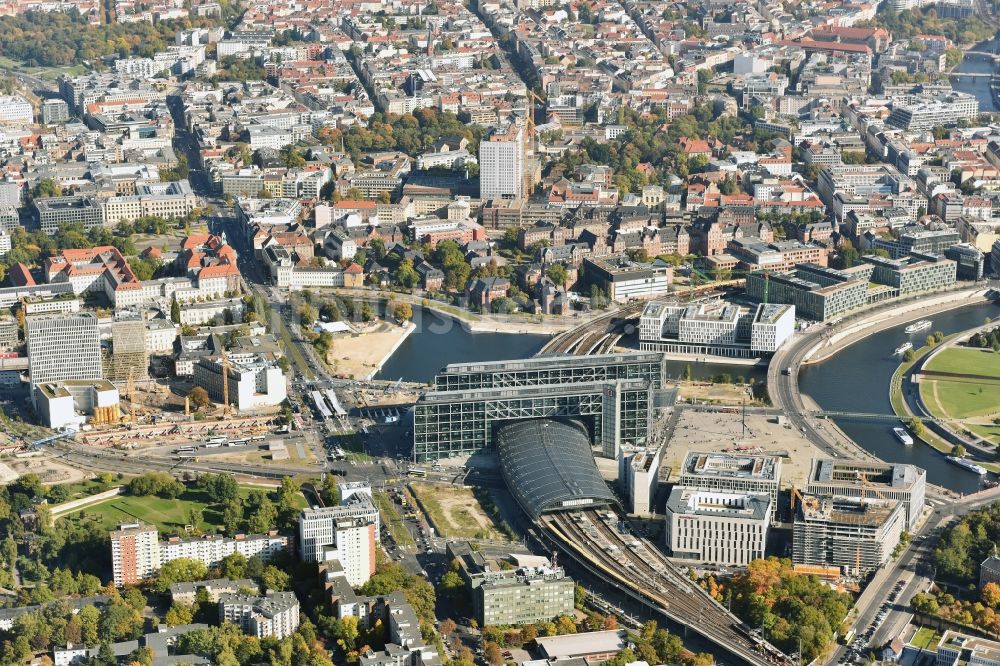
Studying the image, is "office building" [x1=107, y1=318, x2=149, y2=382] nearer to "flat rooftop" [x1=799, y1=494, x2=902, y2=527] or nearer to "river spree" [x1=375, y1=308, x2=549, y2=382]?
"river spree" [x1=375, y1=308, x2=549, y2=382]

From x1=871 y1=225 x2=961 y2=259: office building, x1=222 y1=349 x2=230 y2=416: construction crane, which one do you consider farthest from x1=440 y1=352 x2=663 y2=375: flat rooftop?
x1=871 y1=225 x2=961 y2=259: office building

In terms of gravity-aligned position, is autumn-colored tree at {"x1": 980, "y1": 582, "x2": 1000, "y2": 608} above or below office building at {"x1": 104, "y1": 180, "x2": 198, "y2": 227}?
below

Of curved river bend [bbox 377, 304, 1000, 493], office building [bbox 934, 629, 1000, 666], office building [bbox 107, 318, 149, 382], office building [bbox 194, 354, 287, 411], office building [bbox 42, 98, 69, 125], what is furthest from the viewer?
office building [bbox 42, 98, 69, 125]

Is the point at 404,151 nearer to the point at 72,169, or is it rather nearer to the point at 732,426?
the point at 72,169

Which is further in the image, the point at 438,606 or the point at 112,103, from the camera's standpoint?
the point at 112,103

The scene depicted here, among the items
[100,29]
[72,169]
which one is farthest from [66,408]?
[100,29]
